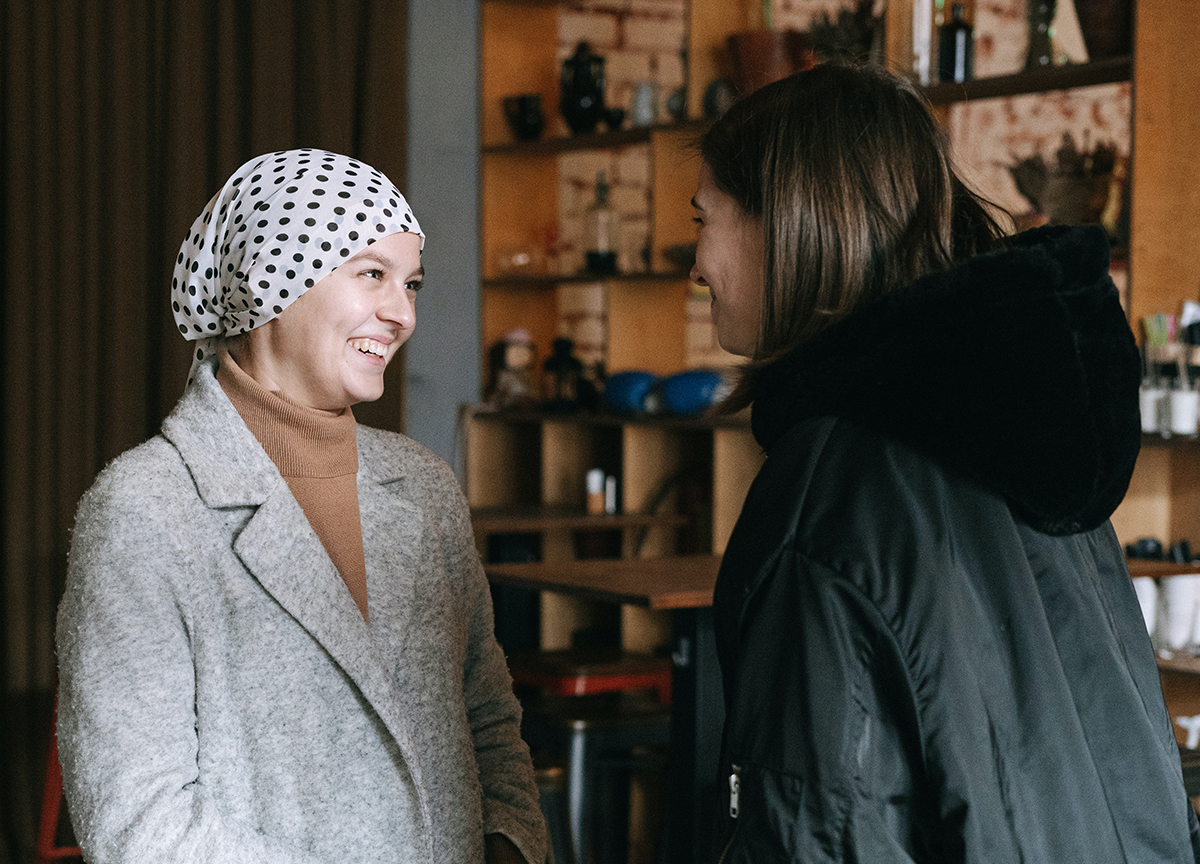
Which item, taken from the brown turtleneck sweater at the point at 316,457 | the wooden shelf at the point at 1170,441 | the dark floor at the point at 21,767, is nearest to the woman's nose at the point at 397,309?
the brown turtleneck sweater at the point at 316,457

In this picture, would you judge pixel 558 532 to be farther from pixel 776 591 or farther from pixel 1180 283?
pixel 776 591

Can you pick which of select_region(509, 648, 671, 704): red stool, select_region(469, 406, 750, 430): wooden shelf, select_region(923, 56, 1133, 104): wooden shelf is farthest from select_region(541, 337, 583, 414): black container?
select_region(923, 56, 1133, 104): wooden shelf

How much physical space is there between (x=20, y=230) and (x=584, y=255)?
167 cm

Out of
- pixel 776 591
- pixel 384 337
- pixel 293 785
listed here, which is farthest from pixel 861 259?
pixel 293 785

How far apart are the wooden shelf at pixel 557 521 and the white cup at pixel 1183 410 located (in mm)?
1516

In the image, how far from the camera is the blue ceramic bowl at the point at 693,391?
3738 millimetres

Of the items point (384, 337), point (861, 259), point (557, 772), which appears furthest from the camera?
point (557, 772)

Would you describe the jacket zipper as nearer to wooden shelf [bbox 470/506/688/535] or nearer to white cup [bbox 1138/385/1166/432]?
white cup [bbox 1138/385/1166/432]

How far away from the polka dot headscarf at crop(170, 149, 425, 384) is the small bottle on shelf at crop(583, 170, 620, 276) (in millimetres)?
2837

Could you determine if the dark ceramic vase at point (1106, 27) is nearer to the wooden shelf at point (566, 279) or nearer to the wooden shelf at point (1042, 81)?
the wooden shelf at point (1042, 81)

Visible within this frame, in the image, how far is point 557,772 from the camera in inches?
108

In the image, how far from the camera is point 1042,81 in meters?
3.08

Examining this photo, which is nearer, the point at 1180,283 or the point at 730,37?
the point at 1180,283

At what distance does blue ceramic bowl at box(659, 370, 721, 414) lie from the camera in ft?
12.3
